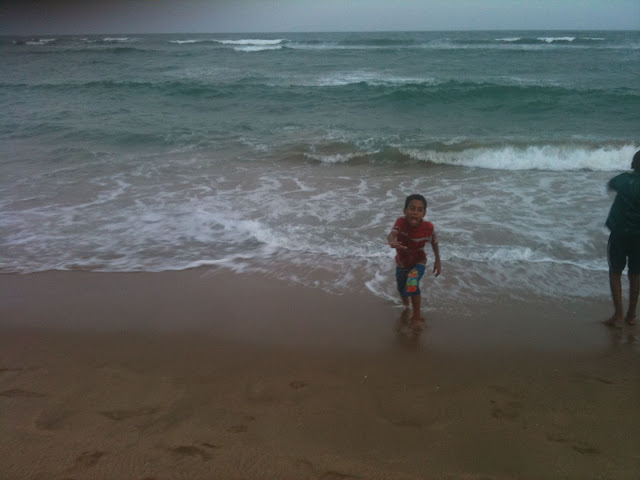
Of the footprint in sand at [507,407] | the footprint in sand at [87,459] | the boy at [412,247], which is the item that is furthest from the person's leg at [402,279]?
the footprint in sand at [87,459]

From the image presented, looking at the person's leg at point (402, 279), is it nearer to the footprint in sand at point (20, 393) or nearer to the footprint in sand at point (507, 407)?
the footprint in sand at point (507, 407)

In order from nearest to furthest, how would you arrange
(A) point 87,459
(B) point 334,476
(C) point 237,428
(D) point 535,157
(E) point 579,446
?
1. (B) point 334,476
2. (A) point 87,459
3. (E) point 579,446
4. (C) point 237,428
5. (D) point 535,157

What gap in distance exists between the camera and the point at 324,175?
8.62m

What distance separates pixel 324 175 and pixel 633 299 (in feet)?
18.5

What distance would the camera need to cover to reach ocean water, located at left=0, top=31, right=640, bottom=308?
5.08 meters

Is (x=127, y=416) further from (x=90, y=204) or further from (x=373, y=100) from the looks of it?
(x=373, y=100)

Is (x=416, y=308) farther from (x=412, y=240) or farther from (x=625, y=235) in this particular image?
(x=625, y=235)

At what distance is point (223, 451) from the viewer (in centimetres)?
242

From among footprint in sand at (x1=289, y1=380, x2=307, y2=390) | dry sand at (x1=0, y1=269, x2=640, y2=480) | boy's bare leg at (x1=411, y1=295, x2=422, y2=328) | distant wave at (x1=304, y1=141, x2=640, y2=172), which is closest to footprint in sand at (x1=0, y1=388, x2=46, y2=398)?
dry sand at (x1=0, y1=269, x2=640, y2=480)

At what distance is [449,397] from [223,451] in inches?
55.1

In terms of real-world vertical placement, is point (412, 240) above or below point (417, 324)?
above

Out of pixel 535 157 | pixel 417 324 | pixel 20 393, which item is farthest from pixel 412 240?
pixel 535 157

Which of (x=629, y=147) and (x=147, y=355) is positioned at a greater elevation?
(x=629, y=147)

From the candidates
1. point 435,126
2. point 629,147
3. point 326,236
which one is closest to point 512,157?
point 629,147
